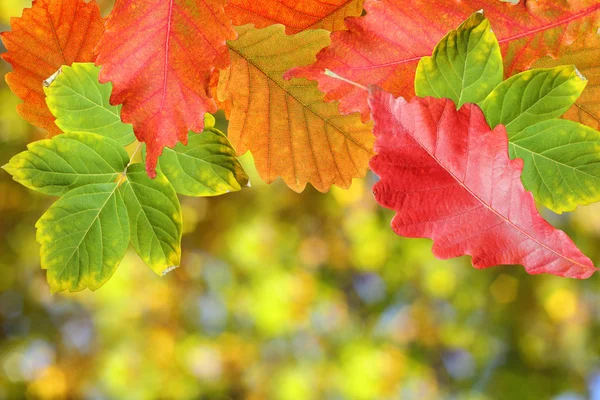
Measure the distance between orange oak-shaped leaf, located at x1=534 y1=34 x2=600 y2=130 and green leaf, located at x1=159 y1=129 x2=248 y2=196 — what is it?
11 centimetres

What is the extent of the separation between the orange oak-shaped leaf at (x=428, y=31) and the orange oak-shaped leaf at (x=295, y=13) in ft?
0.07

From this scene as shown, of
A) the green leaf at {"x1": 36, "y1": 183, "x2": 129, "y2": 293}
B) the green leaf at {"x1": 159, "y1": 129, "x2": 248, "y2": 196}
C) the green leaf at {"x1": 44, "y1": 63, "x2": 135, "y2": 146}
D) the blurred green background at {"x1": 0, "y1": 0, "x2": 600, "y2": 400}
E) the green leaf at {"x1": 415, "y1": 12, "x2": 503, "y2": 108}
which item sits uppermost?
the green leaf at {"x1": 415, "y1": 12, "x2": 503, "y2": 108}

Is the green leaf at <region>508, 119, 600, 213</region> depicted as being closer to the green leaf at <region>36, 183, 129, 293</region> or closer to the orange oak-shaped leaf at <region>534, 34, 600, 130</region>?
the orange oak-shaped leaf at <region>534, 34, 600, 130</region>

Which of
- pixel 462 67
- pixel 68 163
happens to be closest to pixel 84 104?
pixel 68 163

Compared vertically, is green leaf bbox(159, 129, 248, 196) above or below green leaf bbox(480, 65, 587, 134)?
below

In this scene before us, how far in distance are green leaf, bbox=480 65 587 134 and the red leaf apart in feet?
0.06

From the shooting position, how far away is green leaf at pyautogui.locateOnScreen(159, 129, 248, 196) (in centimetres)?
21

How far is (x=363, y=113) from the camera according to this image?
0.65 ft

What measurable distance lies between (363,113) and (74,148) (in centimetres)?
10

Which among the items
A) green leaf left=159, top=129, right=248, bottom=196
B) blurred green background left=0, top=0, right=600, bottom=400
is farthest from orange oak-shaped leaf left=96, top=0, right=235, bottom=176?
blurred green background left=0, top=0, right=600, bottom=400

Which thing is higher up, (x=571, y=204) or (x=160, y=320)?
(x=571, y=204)

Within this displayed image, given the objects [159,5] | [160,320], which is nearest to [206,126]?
[159,5]

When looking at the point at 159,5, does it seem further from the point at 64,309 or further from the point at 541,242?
the point at 64,309

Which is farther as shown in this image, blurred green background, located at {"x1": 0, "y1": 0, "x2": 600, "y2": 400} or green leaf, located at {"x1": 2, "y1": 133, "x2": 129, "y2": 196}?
blurred green background, located at {"x1": 0, "y1": 0, "x2": 600, "y2": 400}
